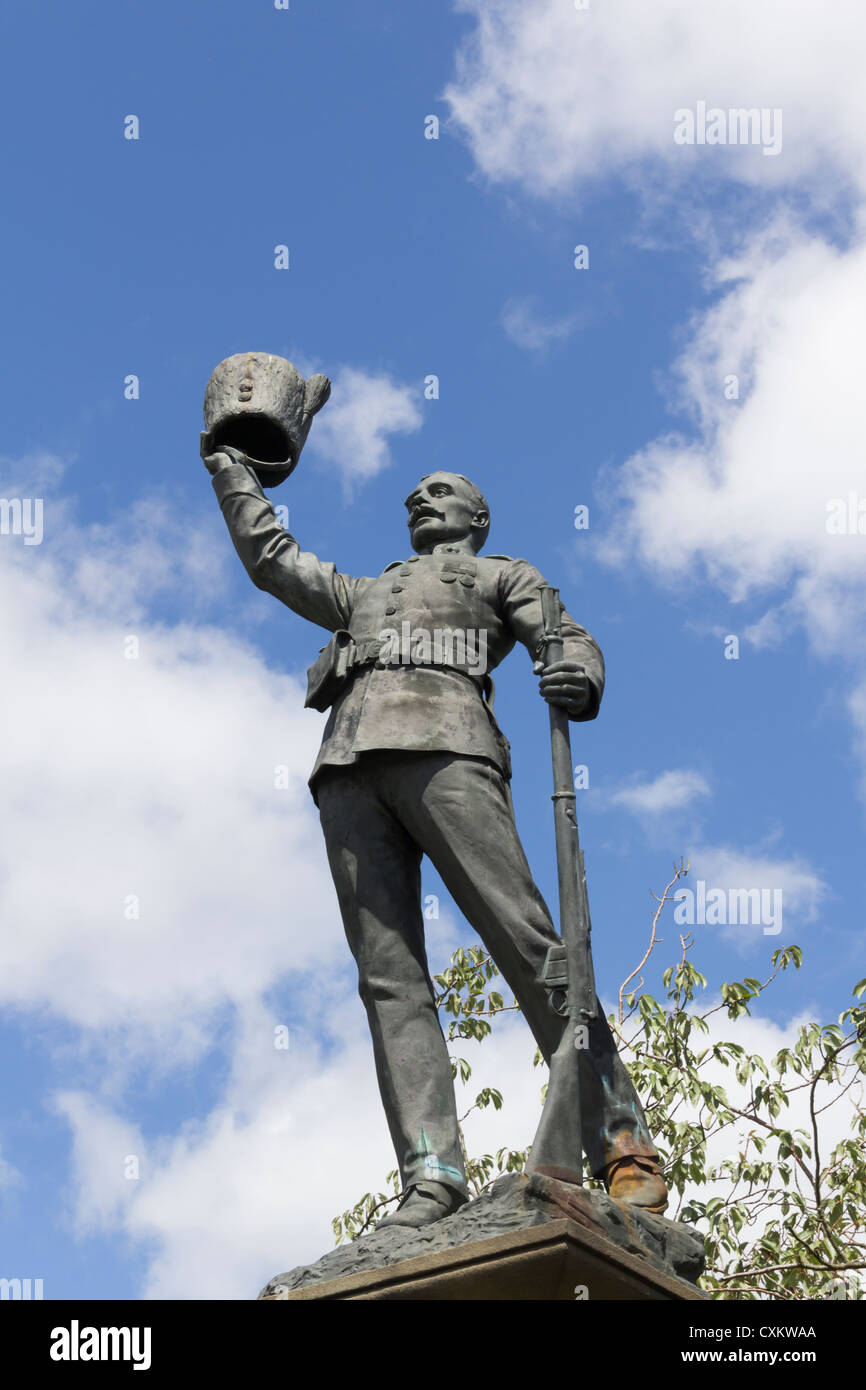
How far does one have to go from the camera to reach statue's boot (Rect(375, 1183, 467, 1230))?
5.48 m

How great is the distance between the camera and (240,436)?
732 centimetres

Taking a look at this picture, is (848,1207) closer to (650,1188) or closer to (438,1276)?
(650,1188)

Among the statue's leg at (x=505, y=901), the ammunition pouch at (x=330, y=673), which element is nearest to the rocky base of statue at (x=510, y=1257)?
the statue's leg at (x=505, y=901)

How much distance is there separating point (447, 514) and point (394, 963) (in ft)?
6.36

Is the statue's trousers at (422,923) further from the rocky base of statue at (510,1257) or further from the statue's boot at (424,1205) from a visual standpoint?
the rocky base of statue at (510,1257)

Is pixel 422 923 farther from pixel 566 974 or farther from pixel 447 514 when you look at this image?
pixel 447 514

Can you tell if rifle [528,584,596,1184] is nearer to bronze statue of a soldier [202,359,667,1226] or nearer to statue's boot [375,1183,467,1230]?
bronze statue of a soldier [202,359,667,1226]

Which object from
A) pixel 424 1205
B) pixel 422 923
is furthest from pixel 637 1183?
pixel 422 923

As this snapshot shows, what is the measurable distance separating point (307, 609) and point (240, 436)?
3.14 ft

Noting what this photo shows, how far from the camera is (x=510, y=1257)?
4.96 metres

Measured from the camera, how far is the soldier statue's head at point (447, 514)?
700 centimetres

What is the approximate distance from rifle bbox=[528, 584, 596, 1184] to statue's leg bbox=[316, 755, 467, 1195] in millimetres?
531

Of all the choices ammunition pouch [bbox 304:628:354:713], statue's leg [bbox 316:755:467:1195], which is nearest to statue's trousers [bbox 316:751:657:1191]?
statue's leg [bbox 316:755:467:1195]

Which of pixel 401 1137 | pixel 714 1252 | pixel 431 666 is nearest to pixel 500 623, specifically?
pixel 431 666
